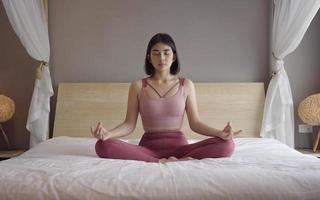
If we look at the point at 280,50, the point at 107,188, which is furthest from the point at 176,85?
the point at 280,50

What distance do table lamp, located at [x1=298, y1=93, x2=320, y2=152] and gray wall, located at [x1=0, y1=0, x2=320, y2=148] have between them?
30cm

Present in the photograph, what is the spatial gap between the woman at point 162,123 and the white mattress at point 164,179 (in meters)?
0.12

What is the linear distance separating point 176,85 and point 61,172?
968mm

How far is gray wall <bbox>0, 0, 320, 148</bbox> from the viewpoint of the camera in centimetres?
348

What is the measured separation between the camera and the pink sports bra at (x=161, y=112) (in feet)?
7.43

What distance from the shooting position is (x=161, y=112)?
89.6 inches

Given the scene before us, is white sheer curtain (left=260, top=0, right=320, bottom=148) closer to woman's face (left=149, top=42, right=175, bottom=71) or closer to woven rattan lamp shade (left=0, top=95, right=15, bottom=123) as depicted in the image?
woman's face (left=149, top=42, right=175, bottom=71)

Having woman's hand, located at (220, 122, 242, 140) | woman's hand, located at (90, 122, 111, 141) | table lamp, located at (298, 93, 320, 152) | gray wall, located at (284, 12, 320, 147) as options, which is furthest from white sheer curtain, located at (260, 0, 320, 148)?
woman's hand, located at (90, 122, 111, 141)

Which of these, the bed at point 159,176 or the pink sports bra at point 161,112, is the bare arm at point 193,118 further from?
the bed at point 159,176

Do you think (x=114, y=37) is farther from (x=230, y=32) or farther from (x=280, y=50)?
(x=280, y=50)

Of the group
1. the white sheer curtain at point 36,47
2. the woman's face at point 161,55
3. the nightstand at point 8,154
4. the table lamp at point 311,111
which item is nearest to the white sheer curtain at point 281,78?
the table lamp at point 311,111

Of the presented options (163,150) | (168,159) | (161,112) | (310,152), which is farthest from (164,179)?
(310,152)

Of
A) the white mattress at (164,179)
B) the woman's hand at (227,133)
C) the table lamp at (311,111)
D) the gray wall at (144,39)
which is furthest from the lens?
the gray wall at (144,39)

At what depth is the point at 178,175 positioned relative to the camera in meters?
1.62
